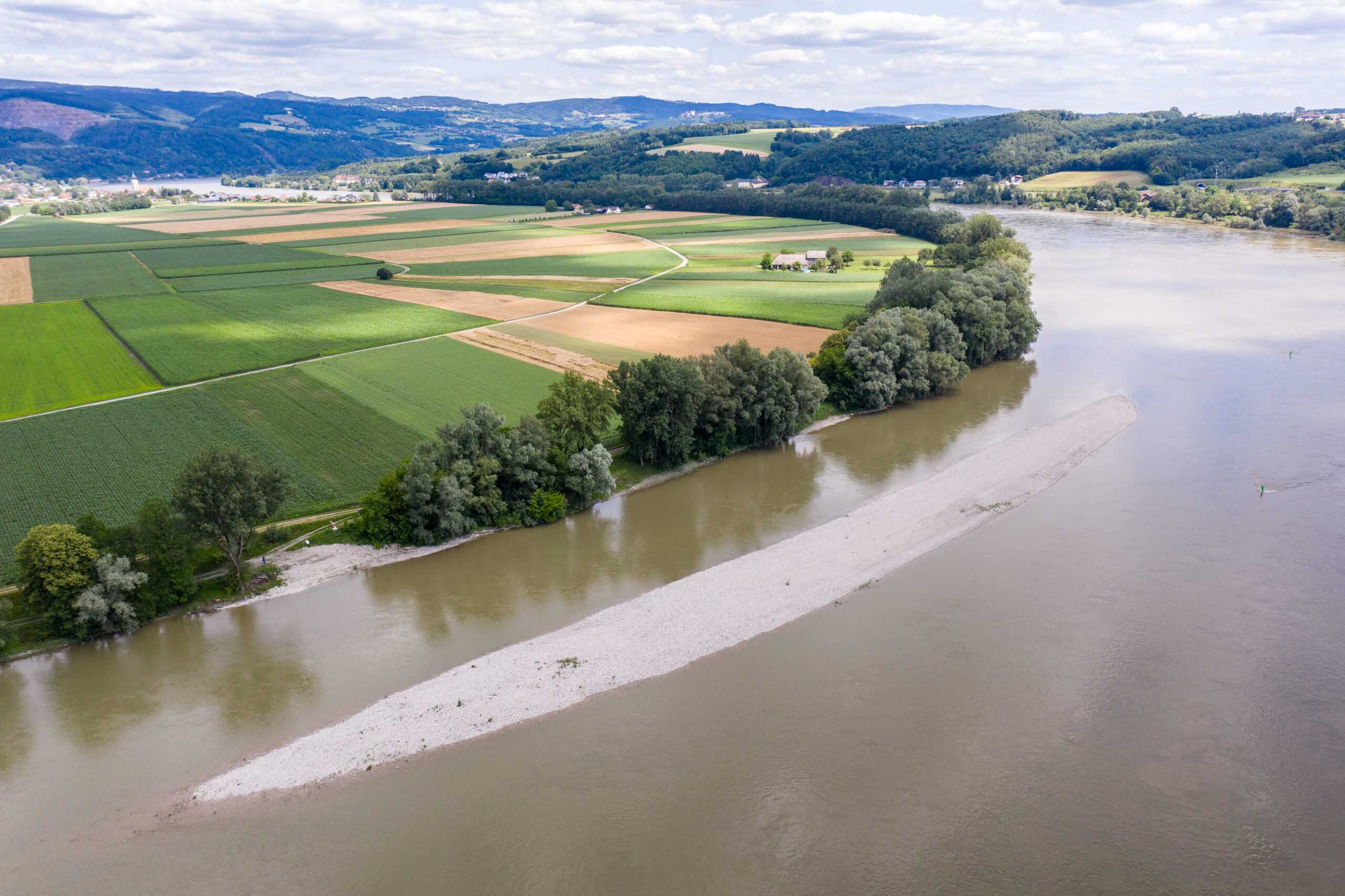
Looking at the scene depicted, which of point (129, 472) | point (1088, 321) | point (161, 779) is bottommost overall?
point (161, 779)

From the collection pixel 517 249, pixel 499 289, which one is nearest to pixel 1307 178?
pixel 517 249

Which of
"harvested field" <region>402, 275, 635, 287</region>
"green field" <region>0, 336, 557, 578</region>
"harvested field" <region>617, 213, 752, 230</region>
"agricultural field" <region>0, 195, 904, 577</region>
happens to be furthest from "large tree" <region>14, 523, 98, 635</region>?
"harvested field" <region>617, 213, 752, 230</region>

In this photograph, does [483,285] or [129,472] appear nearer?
[129,472]

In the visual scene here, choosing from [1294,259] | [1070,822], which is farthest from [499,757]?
[1294,259]

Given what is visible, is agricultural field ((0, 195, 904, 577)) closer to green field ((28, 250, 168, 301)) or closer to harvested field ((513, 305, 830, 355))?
harvested field ((513, 305, 830, 355))

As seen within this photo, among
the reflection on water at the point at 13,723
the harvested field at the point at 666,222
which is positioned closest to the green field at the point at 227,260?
the harvested field at the point at 666,222

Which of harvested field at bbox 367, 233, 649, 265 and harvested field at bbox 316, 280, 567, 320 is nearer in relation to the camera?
harvested field at bbox 316, 280, 567, 320

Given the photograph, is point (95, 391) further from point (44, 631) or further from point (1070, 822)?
point (1070, 822)
